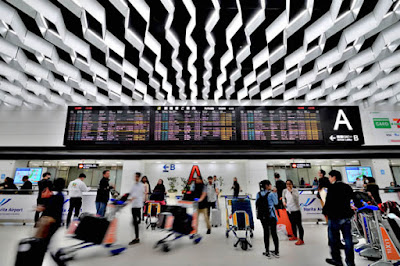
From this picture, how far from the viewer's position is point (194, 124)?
19.1ft

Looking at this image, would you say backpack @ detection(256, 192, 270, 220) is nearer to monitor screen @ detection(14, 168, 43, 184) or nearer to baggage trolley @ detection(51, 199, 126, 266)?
baggage trolley @ detection(51, 199, 126, 266)

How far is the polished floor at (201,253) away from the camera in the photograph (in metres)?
3.03

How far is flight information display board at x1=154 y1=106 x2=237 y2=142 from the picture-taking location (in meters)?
5.71

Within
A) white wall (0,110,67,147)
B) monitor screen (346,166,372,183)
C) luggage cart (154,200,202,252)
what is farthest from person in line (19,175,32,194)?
monitor screen (346,166,372,183)

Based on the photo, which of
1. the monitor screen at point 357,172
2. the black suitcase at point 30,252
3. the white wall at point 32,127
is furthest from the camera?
the monitor screen at point 357,172

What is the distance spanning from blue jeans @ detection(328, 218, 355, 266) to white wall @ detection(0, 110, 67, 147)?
7259 mm

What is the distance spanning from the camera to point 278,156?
7004 millimetres

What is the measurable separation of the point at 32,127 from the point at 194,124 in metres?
5.33

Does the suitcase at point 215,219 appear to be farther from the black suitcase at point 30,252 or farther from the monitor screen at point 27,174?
the monitor screen at point 27,174

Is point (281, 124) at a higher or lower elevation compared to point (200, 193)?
higher

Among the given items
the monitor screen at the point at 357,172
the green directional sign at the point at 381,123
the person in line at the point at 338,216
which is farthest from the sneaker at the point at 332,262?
the monitor screen at the point at 357,172

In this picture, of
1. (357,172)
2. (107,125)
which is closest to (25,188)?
(107,125)

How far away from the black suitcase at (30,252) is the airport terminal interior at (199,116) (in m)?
0.01

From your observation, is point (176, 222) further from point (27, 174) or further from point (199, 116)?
point (27, 174)
